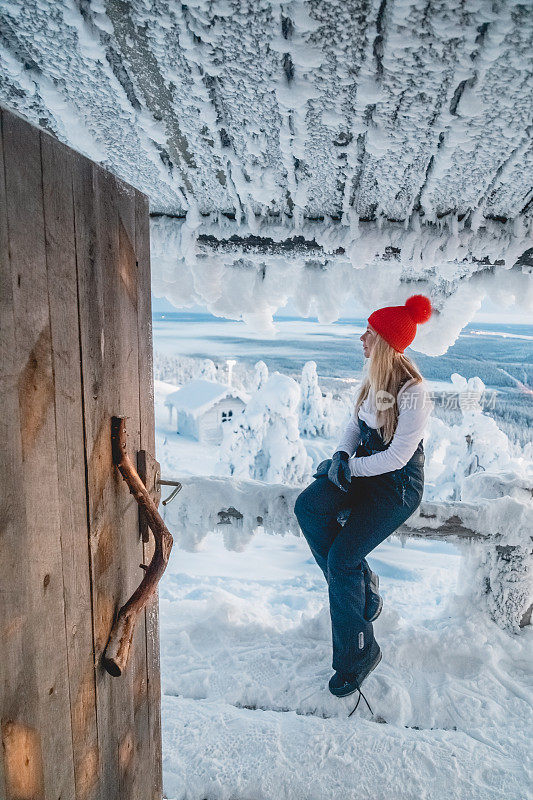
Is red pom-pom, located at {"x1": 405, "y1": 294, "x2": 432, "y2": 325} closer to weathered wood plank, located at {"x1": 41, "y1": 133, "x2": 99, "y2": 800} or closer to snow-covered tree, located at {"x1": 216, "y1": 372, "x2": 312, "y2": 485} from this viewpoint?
weathered wood plank, located at {"x1": 41, "y1": 133, "x2": 99, "y2": 800}

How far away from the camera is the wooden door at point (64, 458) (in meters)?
0.74

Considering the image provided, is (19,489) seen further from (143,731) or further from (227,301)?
(227,301)

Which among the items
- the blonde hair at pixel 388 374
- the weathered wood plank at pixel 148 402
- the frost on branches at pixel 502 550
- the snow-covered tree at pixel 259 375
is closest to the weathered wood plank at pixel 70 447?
the weathered wood plank at pixel 148 402

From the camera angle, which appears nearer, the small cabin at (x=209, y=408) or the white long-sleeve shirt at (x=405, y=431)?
the white long-sleeve shirt at (x=405, y=431)

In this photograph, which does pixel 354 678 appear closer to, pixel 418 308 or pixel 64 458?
pixel 418 308

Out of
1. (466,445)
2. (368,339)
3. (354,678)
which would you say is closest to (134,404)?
(368,339)

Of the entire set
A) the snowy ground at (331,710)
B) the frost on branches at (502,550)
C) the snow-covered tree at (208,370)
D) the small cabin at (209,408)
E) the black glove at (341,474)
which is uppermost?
the black glove at (341,474)

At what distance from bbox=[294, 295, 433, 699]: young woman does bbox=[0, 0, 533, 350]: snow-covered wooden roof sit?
1.99 ft

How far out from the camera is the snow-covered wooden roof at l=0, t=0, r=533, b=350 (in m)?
1.05

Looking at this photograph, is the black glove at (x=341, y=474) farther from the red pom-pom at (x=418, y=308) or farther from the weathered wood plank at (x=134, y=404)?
the weathered wood plank at (x=134, y=404)

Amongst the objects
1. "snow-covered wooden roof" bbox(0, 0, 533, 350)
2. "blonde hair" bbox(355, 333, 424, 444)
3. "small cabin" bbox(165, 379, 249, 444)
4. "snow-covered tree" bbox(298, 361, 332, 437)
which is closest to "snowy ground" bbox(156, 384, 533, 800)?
"blonde hair" bbox(355, 333, 424, 444)

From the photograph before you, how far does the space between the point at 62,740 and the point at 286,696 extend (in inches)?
76.5

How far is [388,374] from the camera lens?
1945mm

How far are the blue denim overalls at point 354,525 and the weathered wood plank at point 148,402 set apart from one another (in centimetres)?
98
